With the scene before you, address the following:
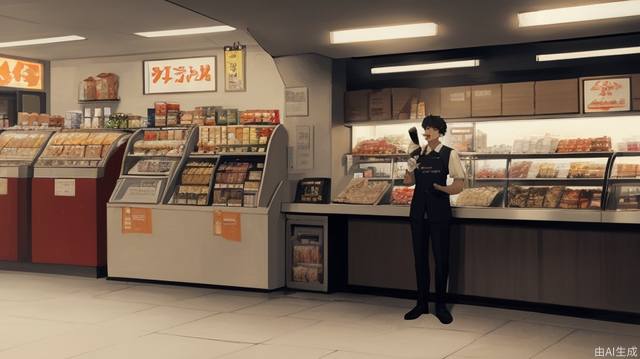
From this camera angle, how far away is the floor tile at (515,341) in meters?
5.96

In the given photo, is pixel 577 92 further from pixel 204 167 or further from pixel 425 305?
pixel 204 167

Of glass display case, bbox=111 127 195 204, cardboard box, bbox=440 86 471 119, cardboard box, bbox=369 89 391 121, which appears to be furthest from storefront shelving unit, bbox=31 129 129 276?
cardboard box, bbox=440 86 471 119

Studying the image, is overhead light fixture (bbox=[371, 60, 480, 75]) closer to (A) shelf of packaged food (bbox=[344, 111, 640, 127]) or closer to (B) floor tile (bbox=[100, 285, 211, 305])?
(A) shelf of packaged food (bbox=[344, 111, 640, 127])

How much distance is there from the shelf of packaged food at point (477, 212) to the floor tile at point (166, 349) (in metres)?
2.57

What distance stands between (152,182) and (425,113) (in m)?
3.46

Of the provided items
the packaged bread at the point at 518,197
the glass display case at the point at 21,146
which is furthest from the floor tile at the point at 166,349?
the glass display case at the point at 21,146

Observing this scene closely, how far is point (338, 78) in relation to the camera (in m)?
9.10

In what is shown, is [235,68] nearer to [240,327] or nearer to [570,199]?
[240,327]

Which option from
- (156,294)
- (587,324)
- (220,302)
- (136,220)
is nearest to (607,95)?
(587,324)

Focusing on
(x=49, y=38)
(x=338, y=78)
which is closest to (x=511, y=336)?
(x=338, y=78)

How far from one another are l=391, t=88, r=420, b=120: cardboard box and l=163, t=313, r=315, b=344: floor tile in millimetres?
2668

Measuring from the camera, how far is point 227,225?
29.0ft

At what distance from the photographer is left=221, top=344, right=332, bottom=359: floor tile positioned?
230 inches

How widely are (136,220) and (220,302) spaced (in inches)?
73.8
